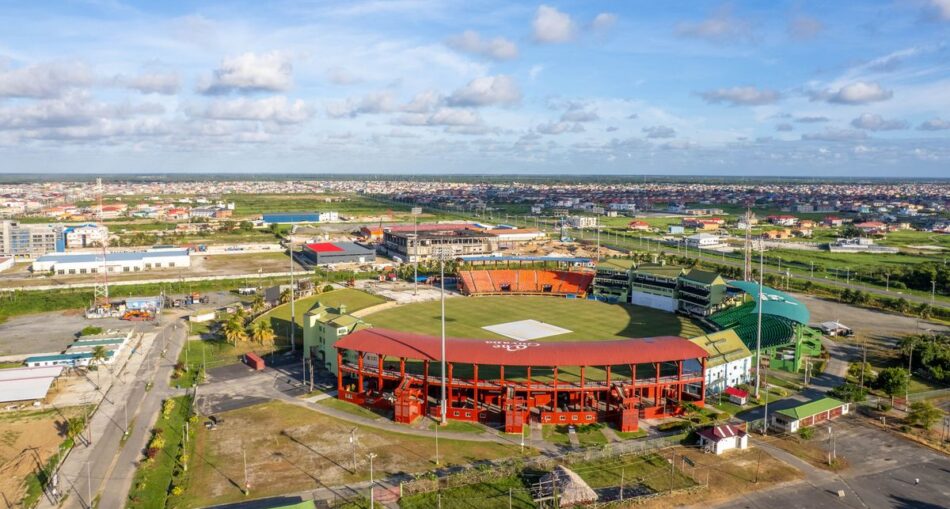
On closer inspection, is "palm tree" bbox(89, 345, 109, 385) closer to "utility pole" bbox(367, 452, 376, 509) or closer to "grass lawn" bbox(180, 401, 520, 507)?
"grass lawn" bbox(180, 401, 520, 507)

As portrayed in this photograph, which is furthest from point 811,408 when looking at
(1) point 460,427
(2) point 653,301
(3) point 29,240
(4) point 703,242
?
(3) point 29,240

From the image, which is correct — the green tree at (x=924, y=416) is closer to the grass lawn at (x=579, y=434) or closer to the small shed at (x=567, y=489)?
the grass lawn at (x=579, y=434)

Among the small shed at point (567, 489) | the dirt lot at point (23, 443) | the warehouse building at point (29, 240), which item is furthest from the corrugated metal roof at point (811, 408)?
the warehouse building at point (29, 240)

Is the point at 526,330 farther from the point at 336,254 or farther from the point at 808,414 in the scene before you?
the point at 336,254

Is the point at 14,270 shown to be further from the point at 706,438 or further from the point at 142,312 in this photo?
the point at 706,438

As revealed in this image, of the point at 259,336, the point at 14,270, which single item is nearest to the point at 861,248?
the point at 259,336
